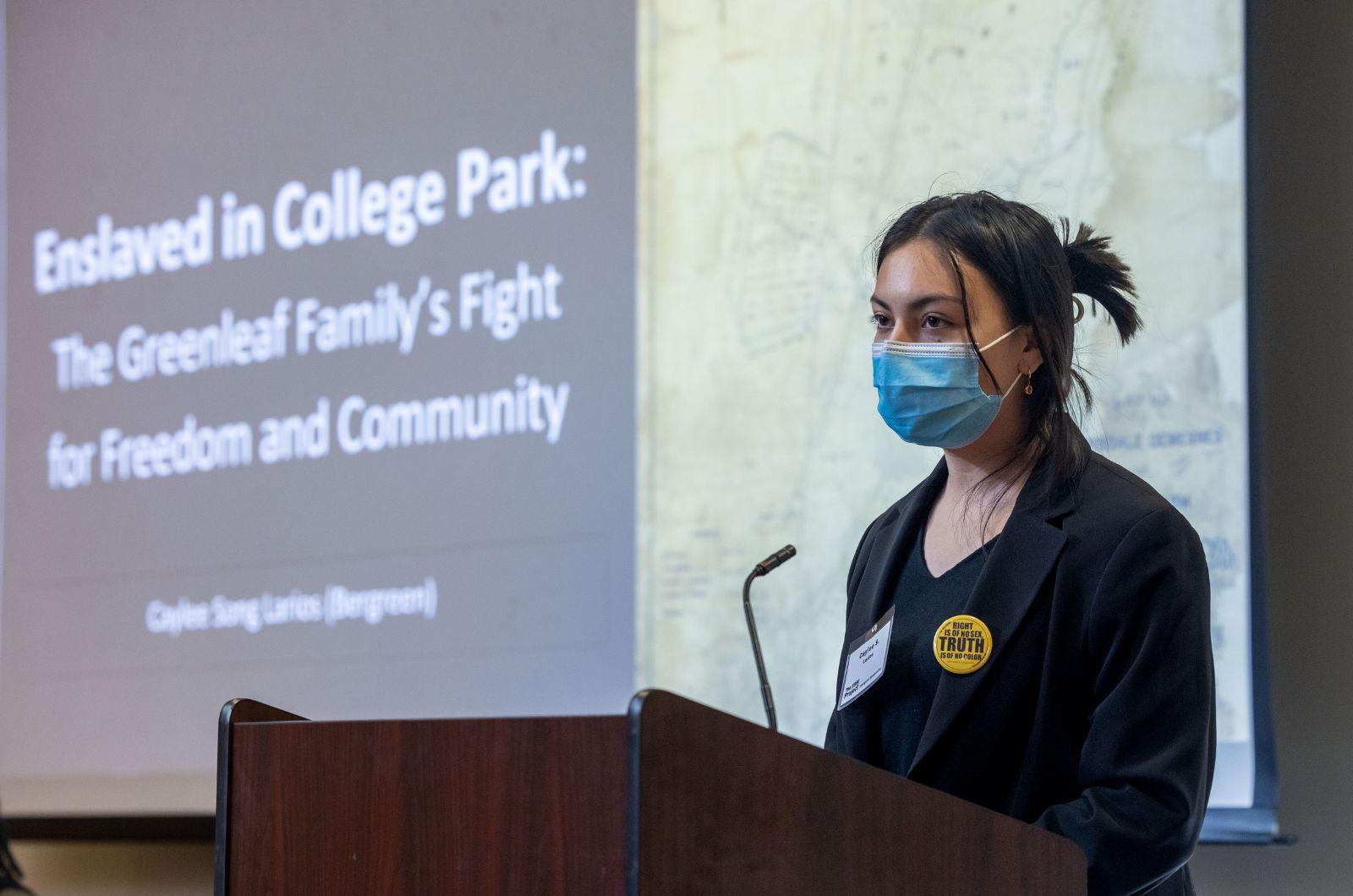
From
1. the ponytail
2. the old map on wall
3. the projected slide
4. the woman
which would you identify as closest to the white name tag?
the woman

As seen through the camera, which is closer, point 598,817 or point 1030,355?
point 598,817

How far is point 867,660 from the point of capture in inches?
62.0

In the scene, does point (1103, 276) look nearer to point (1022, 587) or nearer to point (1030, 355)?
point (1030, 355)

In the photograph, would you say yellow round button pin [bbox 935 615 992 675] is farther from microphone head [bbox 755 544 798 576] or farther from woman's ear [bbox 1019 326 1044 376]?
microphone head [bbox 755 544 798 576]

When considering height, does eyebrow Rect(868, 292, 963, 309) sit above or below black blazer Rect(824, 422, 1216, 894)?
above

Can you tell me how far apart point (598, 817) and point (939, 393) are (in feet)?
2.36

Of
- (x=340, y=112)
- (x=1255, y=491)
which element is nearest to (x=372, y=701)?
(x=340, y=112)

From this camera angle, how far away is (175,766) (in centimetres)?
378

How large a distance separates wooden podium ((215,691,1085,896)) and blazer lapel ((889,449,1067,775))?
0.23m

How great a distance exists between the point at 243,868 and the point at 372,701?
7.41 ft

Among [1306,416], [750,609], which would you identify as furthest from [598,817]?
[1306,416]

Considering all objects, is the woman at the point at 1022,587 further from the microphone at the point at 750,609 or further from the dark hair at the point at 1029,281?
the microphone at the point at 750,609

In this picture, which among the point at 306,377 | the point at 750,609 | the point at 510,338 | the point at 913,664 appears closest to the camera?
the point at 913,664

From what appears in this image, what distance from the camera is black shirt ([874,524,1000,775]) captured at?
5.00ft
